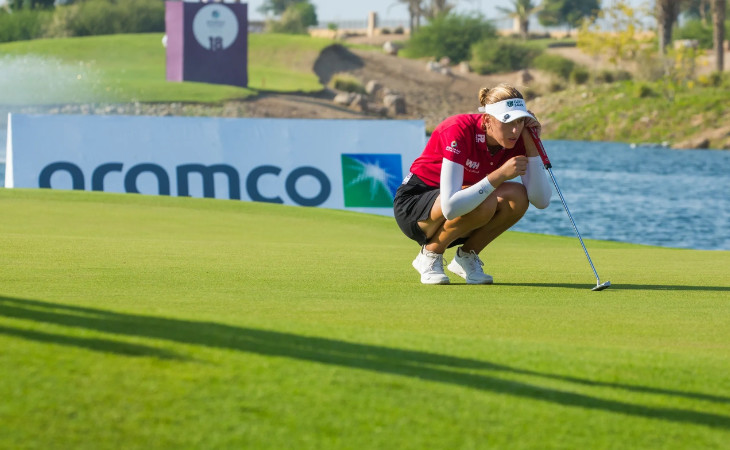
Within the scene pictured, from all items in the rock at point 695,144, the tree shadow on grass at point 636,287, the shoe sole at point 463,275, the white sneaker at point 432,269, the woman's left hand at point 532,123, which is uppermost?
the woman's left hand at point 532,123

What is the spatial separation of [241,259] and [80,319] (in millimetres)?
3788

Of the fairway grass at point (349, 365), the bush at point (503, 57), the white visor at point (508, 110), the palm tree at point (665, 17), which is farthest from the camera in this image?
the bush at point (503, 57)

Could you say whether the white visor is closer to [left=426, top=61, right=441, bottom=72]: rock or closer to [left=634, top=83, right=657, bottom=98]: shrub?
[left=634, top=83, right=657, bottom=98]: shrub

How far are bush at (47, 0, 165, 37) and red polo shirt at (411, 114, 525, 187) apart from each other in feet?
274

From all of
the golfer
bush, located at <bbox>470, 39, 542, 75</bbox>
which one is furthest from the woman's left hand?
bush, located at <bbox>470, 39, 542, 75</bbox>

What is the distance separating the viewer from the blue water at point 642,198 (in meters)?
24.5

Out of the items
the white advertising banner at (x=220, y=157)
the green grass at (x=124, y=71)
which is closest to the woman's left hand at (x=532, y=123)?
the white advertising banner at (x=220, y=157)

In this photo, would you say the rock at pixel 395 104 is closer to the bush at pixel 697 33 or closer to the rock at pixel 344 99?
the rock at pixel 344 99

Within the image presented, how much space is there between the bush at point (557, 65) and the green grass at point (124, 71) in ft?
51.9

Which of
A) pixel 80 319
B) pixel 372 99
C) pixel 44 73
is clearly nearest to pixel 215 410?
pixel 80 319

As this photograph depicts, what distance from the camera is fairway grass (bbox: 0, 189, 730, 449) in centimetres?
337

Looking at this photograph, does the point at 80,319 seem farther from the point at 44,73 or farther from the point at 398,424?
the point at 44,73

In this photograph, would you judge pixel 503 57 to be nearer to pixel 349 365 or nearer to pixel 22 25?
pixel 22 25

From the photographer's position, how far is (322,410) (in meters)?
3.49
